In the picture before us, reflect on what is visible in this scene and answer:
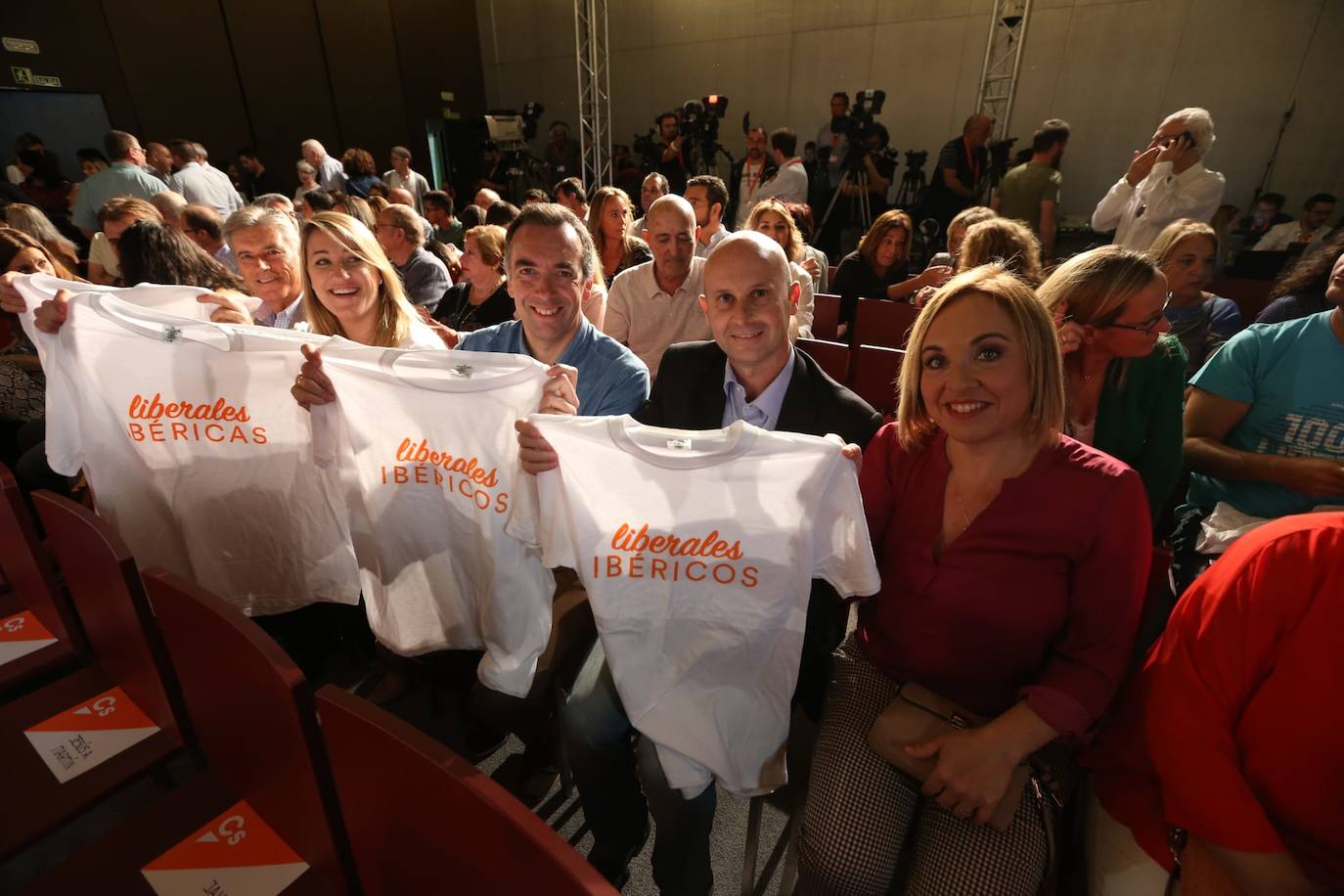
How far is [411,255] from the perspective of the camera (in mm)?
3936

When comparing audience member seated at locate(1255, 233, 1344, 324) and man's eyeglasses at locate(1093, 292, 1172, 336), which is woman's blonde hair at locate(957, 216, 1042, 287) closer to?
audience member seated at locate(1255, 233, 1344, 324)

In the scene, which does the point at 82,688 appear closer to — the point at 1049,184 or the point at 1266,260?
the point at 1049,184

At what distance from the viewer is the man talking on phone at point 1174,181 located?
3711 mm

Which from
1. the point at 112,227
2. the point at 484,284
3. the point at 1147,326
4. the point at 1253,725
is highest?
the point at 112,227

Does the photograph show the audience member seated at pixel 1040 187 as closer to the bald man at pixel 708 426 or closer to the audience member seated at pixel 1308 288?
the audience member seated at pixel 1308 288

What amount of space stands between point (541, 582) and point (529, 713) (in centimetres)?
45

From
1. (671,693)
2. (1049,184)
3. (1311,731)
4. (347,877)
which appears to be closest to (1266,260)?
(1049,184)

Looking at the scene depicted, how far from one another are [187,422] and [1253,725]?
2.51m

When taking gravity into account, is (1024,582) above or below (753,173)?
below

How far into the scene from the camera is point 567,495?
1359 millimetres

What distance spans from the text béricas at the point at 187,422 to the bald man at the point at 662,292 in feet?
5.84

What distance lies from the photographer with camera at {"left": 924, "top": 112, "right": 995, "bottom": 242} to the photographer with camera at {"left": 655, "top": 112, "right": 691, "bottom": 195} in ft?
10.3

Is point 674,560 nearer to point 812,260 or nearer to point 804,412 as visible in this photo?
point 804,412

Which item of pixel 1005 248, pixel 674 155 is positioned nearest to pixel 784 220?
pixel 1005 248
